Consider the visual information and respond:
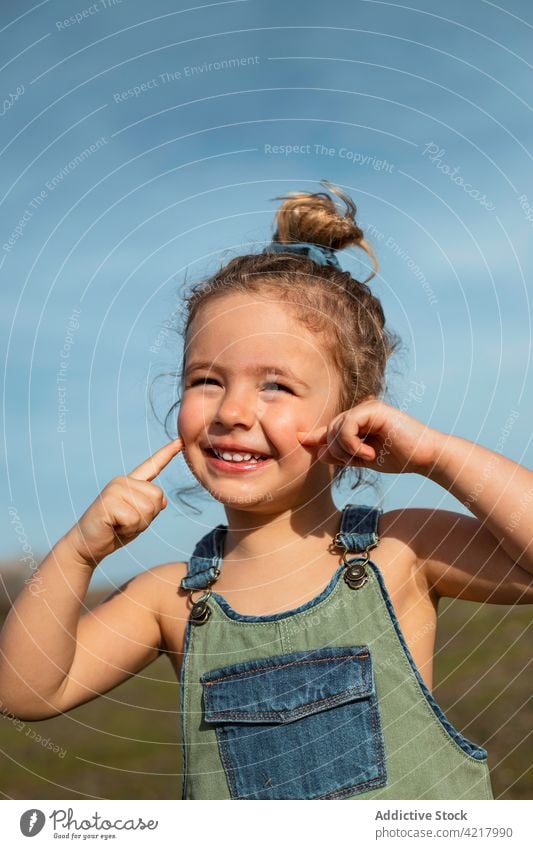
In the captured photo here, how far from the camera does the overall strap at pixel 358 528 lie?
1.95 metres

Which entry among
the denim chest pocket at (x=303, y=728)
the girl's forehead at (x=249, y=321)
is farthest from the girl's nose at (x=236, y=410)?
the denim chest pocket at (x=303, y=728)

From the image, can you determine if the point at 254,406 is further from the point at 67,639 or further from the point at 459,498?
the point at 67,639

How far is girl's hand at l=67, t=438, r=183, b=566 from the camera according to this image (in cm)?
190

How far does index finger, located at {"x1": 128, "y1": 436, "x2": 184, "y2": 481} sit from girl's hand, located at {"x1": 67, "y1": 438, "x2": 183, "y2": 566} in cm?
4

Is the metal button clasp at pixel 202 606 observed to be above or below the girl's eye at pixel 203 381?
below

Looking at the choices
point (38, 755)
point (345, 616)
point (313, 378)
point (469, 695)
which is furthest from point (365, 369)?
point (38, 755)

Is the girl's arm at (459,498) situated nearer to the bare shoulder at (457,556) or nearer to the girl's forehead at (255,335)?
the bare shoulder at (457,556)

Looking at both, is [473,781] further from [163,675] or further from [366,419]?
[163,675]

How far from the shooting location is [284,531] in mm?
2029

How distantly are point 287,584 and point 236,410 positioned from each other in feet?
1.35

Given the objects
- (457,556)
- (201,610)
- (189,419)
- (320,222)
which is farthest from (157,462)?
(320,222)

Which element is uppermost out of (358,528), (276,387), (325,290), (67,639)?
(325,290)

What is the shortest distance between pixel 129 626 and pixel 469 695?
2.31 m

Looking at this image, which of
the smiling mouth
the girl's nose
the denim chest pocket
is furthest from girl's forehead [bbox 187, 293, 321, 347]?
the denim chest pocket
